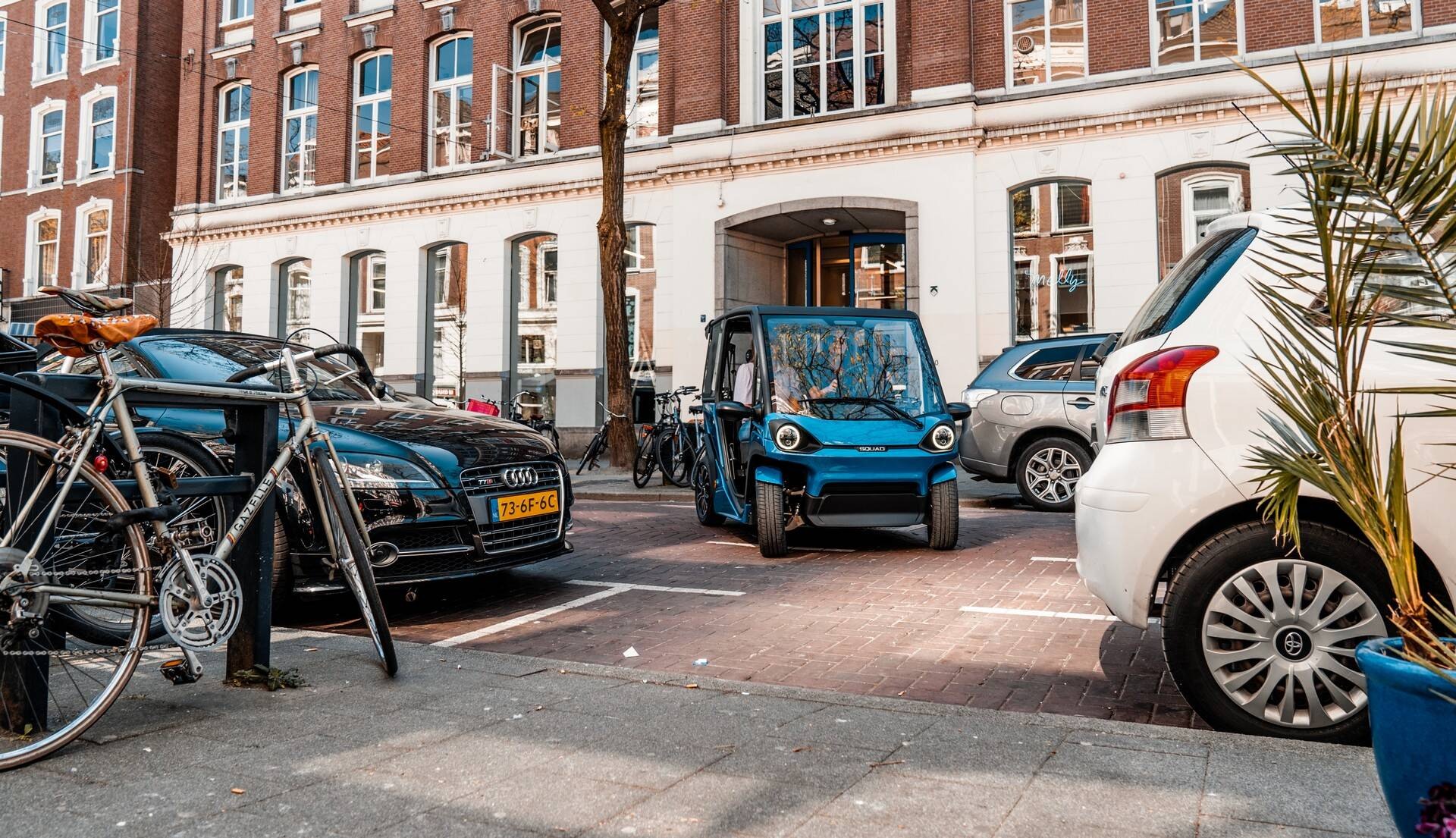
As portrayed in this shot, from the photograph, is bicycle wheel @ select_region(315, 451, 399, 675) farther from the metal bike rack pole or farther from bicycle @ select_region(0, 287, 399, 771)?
bicycle @ select_region(0, 287, 399, 771)

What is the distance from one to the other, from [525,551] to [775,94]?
52.6 ft

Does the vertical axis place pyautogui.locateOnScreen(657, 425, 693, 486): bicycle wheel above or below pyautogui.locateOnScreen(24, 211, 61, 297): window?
below

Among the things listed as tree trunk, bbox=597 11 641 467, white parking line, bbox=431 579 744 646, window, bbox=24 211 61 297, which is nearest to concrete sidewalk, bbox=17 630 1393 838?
white parking line, bbox=431 579 744 646

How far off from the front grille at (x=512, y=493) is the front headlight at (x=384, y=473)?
227 mm

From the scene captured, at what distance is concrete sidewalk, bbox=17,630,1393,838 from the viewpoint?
8.20 feet

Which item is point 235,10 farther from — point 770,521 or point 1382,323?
point 1382,323

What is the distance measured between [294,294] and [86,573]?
25387 mm

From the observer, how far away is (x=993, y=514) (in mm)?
10844

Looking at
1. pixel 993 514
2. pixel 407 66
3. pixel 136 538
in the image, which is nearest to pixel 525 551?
pixel 136 538

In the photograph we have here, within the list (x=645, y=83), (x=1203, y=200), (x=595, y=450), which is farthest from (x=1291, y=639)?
(x=645, y=83)

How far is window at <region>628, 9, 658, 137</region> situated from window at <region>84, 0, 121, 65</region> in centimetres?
1768

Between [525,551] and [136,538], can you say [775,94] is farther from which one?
[136,538]

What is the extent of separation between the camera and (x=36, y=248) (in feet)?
104

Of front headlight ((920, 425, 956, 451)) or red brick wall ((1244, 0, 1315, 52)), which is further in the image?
red brick wall ((1244, 0, 1315, 52))
